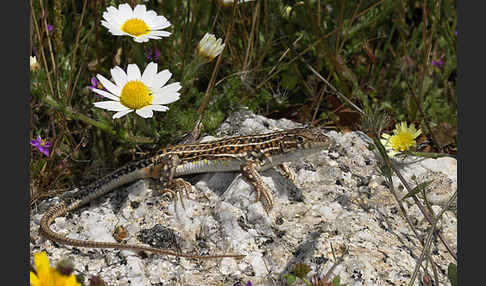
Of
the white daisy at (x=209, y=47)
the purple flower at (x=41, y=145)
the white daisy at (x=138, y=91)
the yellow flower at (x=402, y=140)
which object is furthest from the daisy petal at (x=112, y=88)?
the yellow flower at (x=402, y=140)

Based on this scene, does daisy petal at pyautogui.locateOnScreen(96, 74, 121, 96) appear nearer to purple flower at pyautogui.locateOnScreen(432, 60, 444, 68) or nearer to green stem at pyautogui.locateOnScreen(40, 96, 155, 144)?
green stem at pyautogui.locateOnScreen(40, 96, 155, 144)

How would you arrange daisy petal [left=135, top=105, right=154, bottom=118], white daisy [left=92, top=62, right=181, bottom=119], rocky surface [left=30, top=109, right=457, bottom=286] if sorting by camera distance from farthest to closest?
white daisy [left=92, top=62, right=181, bottom=119] < daisy petal [left=135, top=105, right=154, bottom=118] < rocky surface [left=30, top=109, right=457, bottom=286]

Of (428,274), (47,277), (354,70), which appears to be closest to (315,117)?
(354,70)

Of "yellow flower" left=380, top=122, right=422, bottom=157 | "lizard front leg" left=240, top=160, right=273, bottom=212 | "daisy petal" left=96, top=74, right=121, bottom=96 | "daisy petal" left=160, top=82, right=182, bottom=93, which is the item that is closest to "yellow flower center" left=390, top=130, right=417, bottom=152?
"yellow flower" left=380, top=122, right=422, bottom=157

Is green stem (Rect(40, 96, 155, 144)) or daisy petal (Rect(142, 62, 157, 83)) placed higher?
daisy petal (Rect(142, 62, 157, 83))

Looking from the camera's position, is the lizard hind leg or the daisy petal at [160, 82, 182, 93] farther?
the lizard hind leg

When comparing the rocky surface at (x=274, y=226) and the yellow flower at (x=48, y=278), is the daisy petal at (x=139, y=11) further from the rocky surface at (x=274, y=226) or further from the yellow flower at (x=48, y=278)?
the yellow flower at (x=48, y=278)

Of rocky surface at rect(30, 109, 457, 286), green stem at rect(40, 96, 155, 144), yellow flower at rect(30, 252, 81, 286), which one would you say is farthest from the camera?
green stem at rect(40, 96, 155, 144)
